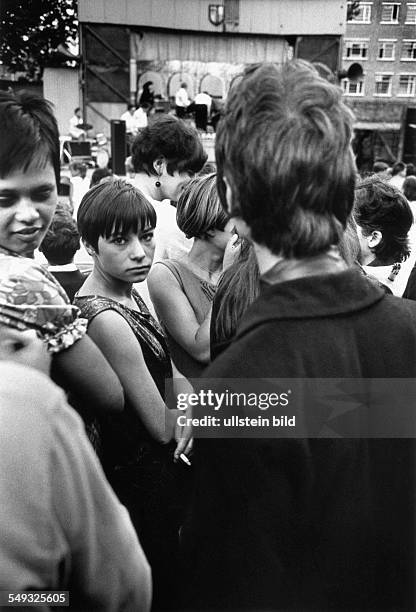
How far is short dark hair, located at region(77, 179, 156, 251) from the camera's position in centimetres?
101

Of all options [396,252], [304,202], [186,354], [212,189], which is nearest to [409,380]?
[304,202]

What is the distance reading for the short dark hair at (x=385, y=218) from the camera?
173 cm

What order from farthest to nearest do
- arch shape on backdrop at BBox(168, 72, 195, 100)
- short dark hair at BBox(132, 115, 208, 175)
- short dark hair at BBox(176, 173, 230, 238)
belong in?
1. arch shape on backdrop at BBox(168, 72, 195, 100)
2. short dark hair at BBox(132, 115, 208, 175)
3. short dark hair at BBox(176, 173, 230, 238)

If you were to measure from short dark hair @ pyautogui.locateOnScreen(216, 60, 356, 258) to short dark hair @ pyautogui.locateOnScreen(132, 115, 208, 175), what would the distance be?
43.3 inches

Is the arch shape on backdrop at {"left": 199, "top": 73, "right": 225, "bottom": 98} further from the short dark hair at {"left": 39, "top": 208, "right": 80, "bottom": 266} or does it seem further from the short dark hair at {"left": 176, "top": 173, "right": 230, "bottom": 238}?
the short dark hair at {"left": 39, "top": 208, "right": 80, "bottom": 266}

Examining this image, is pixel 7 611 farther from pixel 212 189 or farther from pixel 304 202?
pixel 212 189

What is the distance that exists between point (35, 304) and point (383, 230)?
3.98 feet

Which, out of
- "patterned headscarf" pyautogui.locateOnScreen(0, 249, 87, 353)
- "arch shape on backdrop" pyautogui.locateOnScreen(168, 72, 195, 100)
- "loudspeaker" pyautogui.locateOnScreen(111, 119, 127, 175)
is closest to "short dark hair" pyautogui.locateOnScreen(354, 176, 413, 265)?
"patterned headscarf" pyautogui.locateOnScreen(0, 249, 87, 353)

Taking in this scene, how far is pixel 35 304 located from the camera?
805 millimetres

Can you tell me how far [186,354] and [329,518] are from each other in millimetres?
490

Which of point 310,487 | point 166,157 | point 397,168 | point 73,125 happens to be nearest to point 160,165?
point 166,157

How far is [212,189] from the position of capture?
1296 mm

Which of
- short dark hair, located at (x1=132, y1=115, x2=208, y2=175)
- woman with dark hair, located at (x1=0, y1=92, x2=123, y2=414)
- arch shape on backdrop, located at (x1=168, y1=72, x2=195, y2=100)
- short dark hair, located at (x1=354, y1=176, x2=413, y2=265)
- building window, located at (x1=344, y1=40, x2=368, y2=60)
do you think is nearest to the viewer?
woman with dark hair, located at (x1=0, y1=92, x2=123, y2=414)

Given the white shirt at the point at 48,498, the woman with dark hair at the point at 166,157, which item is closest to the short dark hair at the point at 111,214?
the white shirt at the point at 48,498
